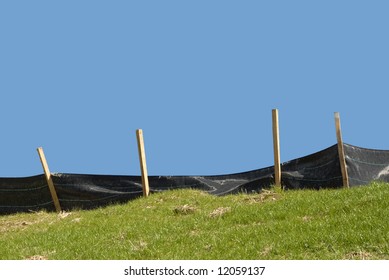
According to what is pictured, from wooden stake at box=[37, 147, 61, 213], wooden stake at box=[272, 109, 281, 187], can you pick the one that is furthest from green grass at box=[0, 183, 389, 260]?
wooden stake at box=[37, 147, 61, 213]

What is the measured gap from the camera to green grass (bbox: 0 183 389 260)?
997cm

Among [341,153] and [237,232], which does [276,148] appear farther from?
[237,232]

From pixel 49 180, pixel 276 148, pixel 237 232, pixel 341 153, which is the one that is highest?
pixel 276 148

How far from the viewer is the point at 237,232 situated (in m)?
11.5

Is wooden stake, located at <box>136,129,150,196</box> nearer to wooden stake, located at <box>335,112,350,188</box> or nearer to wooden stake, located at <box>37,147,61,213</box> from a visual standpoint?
wooden stake, located at <box>37,147,61,213</box>

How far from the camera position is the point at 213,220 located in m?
13.3

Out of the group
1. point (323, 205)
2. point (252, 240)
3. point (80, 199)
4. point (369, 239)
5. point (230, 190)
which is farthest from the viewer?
point (80, 199)

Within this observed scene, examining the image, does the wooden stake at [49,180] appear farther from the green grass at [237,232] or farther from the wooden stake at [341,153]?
the wooden stake at [341,153]

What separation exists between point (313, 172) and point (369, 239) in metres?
8.58

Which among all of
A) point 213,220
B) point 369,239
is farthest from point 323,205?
point 369,239

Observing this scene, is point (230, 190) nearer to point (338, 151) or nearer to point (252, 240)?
point (338, 151)

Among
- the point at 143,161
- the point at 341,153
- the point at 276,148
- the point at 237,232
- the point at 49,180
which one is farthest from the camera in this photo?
the point at 49,180

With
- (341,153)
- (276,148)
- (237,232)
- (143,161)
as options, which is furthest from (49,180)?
(237,232)

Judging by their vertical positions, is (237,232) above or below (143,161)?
below
